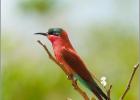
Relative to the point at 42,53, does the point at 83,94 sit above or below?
above

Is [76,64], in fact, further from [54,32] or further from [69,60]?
[54,32]

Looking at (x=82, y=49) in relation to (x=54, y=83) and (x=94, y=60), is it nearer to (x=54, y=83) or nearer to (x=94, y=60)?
(x=94, y=60)

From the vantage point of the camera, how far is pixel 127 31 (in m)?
4.95

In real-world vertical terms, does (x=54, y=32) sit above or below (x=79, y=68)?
above

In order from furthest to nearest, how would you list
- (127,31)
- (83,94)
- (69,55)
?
(127,31), (69,55), (83,94)

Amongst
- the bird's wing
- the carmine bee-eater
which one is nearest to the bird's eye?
the carmine bee-eater

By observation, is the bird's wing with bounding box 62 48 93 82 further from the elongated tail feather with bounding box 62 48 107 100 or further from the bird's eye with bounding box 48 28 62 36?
the bird's eye with bounding box 48 28 62 36

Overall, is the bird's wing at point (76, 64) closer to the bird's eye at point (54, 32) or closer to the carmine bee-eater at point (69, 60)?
the carmine bee-eater at point (69, 60)

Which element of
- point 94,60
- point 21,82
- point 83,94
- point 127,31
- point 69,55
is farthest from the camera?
point 127,31

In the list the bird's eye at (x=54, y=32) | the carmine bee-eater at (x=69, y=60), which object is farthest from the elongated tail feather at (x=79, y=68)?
the bird's eye at (x=54, y=32)

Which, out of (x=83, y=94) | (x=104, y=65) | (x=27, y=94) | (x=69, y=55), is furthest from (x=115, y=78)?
(x=83, y=94)

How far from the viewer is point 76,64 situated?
2828 millimetres

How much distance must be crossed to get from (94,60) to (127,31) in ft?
1.79

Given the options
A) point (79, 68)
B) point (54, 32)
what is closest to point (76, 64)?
point (79, 68)
